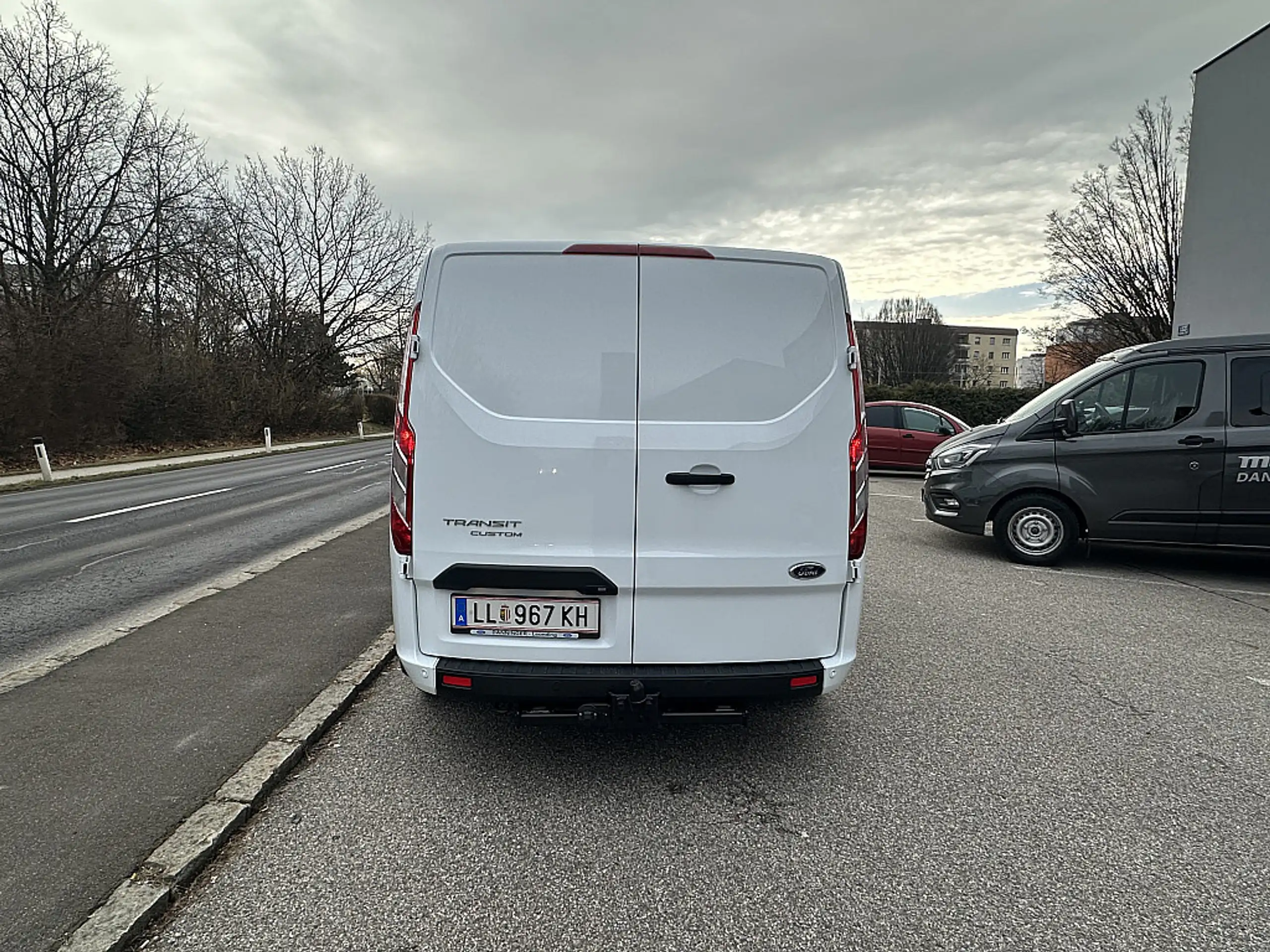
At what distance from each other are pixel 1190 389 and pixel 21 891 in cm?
843

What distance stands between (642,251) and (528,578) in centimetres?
139

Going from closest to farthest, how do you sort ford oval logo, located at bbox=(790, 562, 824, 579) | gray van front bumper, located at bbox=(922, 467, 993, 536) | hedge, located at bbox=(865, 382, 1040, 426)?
ford oval logo, located at bbox=(790, 562, 824, 579) < gray van front bumper, located at bbox=(922, 467, 993, 536) < hedge, located at bbox=(865, 382, 1040, 426)

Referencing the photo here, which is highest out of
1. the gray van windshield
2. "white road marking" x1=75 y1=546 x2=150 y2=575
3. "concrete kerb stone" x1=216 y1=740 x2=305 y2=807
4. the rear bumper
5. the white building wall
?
the white building wall

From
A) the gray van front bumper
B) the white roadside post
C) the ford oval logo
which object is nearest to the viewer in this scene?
the ford oval logo

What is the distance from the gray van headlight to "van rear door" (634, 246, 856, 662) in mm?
5067

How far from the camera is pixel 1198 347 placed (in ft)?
21.1

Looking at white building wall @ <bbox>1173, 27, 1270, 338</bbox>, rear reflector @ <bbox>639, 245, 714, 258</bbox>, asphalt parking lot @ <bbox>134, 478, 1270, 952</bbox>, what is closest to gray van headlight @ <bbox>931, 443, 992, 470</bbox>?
asphalt parking lot @ <bbox>134, 478, 1270, 952</bbox>

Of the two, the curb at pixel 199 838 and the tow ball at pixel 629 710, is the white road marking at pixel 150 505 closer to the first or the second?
the curb at pixel 199 838

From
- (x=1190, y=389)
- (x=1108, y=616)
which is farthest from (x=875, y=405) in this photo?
(x=1108, y=616)

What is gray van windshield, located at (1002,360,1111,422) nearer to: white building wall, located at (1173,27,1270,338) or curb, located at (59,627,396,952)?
curb, located at (59,627,396,952)

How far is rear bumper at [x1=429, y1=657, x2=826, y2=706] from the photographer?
269cm

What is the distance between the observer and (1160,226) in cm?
2672

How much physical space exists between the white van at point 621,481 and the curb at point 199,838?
754 mm

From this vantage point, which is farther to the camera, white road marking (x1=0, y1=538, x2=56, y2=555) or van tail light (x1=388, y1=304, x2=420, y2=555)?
white road marking (x1=0, y1=538, x2=56, y2=555)
